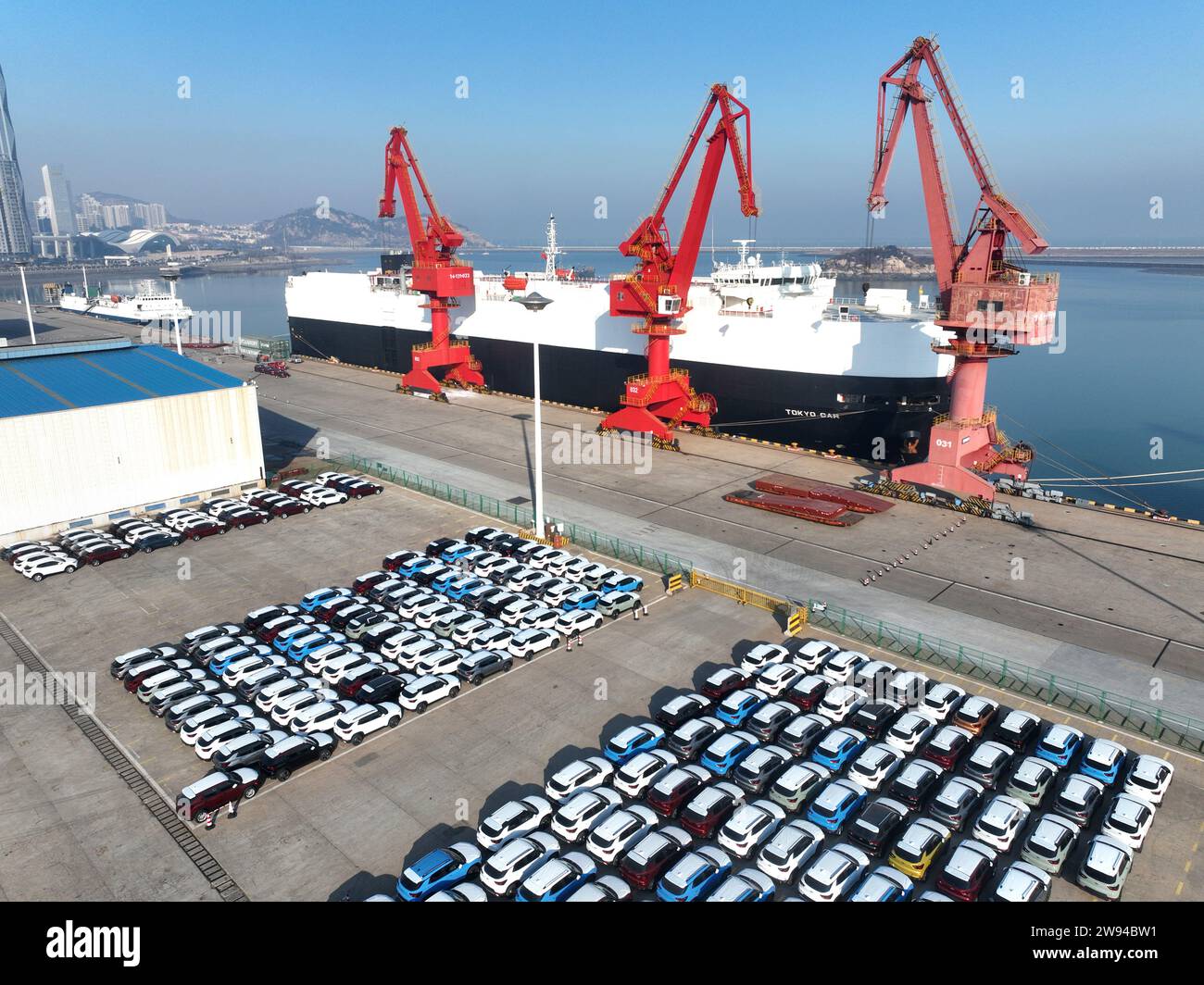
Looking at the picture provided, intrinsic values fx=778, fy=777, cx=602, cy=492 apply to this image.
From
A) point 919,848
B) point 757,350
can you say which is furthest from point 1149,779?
point 757,350

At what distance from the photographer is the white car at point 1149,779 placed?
70.9ft

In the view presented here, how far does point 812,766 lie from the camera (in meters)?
22.8

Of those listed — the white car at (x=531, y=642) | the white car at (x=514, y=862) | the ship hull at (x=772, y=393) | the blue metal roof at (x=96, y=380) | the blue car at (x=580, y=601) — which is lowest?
the white car at (x=514, y=862)

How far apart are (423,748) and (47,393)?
32.7 meters

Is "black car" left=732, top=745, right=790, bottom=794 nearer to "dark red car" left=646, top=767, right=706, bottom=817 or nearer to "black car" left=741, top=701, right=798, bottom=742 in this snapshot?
"dark red car" left=646, top=767, right=706, bottom=817

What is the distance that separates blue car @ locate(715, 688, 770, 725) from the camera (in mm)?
25516

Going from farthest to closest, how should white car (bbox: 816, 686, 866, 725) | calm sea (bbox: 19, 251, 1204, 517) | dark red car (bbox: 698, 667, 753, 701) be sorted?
calm sea (bbox: 19, 251, 1204, 517) < dark red car (bbox: 698, 667, 753, 701) < white car (bbox: 816, 686, 866, 725)

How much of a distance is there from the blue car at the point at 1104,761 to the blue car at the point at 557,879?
49.2 feet

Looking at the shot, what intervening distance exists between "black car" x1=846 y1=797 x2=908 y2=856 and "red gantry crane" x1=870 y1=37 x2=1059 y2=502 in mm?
28531

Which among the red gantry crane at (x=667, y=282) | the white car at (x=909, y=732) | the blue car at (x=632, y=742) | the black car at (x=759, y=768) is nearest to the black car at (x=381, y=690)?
the blue car at (x=632, y=742)

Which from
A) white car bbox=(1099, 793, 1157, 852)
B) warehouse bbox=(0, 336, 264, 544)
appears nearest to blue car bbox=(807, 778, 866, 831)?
white car bbox=(1099, 793, 1157, 852)

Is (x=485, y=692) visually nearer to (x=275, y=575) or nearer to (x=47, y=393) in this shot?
(x=275, y=575)

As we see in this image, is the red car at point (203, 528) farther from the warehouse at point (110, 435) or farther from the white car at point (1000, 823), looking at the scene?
the white car at point (1000, 823)
